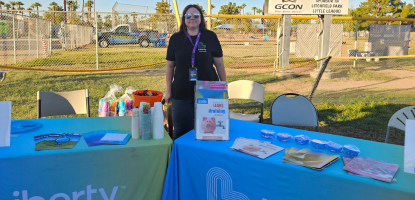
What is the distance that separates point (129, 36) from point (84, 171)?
27.0ft

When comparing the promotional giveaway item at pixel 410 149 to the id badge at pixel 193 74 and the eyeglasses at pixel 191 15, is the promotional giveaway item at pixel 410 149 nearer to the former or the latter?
the id badge at pixel 193 74

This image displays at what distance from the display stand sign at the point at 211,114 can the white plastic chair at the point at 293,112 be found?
49.8 inches

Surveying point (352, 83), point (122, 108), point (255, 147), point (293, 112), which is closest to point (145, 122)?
point (255, 147)

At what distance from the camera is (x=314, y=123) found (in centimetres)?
327

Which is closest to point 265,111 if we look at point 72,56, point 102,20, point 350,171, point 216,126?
point 216,126

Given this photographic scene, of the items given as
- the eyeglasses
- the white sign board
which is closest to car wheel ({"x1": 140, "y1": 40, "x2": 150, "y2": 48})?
the white sign board

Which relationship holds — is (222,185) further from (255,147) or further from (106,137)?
(106,137)

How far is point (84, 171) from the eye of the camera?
78.6 inches

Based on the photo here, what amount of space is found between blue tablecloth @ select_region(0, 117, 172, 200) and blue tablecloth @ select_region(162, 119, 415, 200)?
0.14m

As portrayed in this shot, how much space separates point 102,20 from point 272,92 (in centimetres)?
674

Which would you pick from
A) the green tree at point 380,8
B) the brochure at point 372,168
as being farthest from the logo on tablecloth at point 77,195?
the green tree at point 380,8

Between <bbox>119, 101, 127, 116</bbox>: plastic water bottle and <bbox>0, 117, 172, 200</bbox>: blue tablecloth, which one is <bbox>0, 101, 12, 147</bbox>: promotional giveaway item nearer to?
<bbox>0, 117, 172, 200</bbox>: blue tablecloth

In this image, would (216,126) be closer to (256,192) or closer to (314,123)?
(256,192)

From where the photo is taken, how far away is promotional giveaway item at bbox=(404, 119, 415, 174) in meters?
1.71
